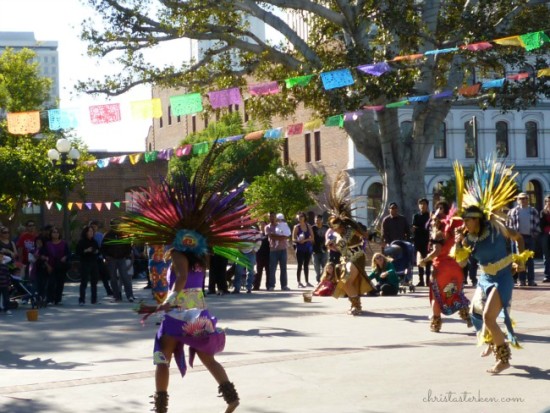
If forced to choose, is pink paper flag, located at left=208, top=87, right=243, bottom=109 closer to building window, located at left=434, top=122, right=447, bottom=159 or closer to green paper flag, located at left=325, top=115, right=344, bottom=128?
green paper flag, located at left=325, top=115, right=344, bottom=128

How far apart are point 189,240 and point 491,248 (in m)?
3.18

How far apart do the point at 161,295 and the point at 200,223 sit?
590 centimetres

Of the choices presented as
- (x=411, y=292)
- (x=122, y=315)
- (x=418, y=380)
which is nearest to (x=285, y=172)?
(x=411, y=292)

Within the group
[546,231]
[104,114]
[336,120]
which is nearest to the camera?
[546,231]

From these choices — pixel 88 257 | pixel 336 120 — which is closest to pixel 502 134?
pixel 336 120

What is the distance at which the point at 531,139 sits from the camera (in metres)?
54.1

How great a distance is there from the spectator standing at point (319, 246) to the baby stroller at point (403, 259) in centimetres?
307

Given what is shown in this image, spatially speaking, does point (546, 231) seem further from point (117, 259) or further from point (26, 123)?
point (26, 123)

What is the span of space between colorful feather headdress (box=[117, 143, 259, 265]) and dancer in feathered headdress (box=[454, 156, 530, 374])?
2542 millimetres

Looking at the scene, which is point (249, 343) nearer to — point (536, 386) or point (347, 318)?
point (347, 318)

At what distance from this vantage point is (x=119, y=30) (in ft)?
92.3

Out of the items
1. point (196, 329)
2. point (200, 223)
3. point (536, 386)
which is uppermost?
point (200, 223)

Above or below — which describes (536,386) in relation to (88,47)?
below

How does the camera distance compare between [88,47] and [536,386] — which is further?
[88,47]
